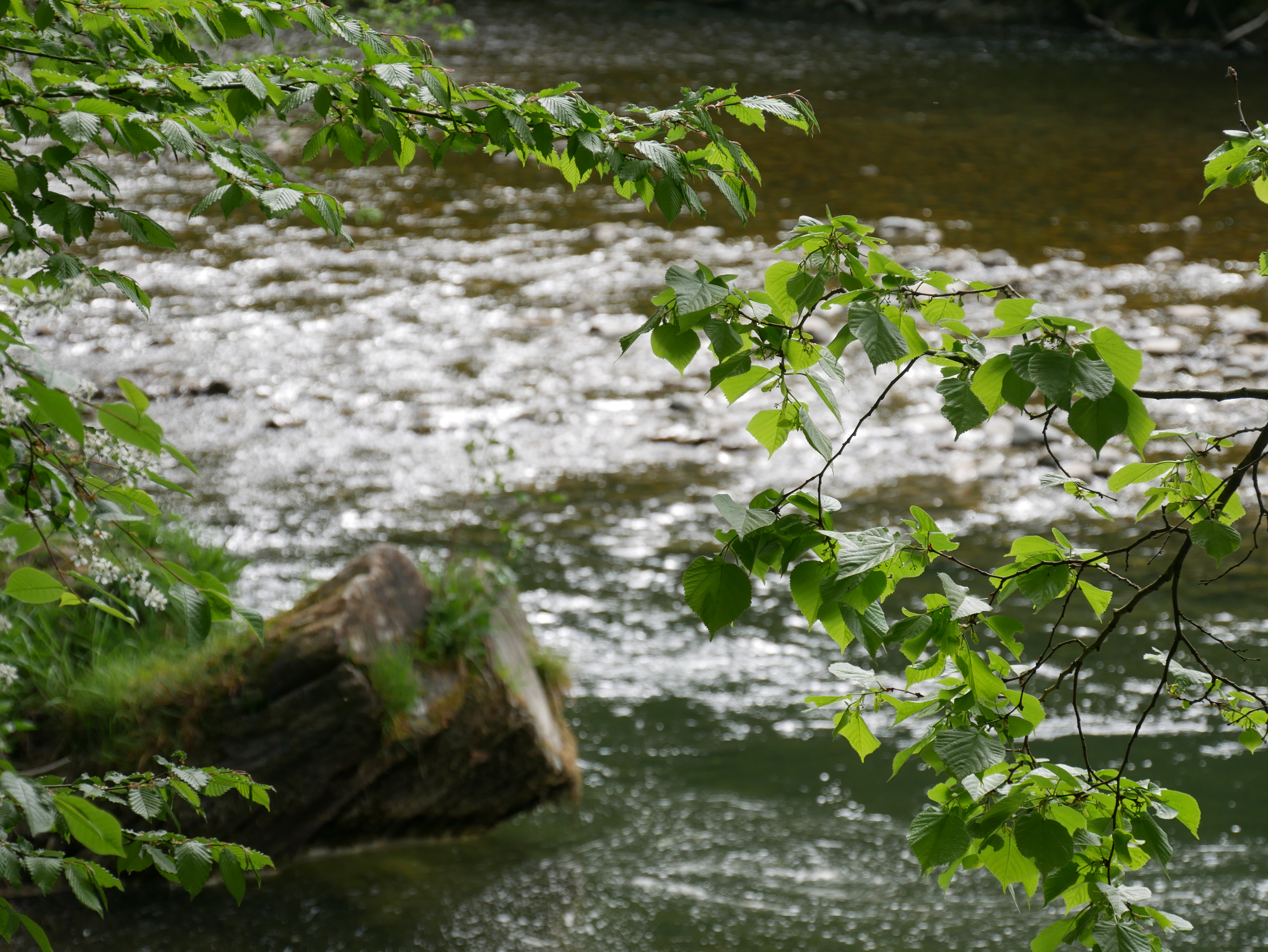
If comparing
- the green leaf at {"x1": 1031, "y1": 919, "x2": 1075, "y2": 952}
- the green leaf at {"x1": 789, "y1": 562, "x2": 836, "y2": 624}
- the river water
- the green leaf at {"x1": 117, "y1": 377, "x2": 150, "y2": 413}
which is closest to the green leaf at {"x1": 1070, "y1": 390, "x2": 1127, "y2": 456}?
the green leaf at {"x1": 789, "y1": 562, "x2": 836, "y2": 624}

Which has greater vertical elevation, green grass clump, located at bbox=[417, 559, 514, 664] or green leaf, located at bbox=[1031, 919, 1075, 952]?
green leaf, located at bbox=[1031, 919, 1075, 952]

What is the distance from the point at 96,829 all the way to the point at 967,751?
115 cm

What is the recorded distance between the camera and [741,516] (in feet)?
5.15

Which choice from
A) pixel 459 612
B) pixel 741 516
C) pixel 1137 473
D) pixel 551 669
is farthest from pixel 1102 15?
pixel 741 516

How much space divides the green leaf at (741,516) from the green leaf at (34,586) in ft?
2.83

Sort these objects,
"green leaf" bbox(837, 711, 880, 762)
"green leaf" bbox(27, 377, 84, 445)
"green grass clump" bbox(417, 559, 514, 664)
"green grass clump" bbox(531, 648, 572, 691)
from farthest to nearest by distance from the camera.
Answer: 1. "green grass clump" bbox(531, 648, 572, 691)
2. "green grass clump" bbox(417, 559, 514, 664)
3. "green leaf" bbox(837, 711, 880, 762)
4. "green leaf" bbox(27, 377, 84, 445)

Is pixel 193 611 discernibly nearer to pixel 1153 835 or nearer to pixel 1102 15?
pixel 1153 835

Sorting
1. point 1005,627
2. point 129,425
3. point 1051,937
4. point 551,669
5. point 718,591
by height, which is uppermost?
point 129,425

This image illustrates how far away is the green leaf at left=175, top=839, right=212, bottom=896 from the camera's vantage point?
193 centimetres

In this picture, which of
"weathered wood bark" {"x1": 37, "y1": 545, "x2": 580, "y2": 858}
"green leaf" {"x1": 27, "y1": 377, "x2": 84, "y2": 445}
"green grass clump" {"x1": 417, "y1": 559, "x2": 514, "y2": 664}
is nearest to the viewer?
"green leaf" {"x1": 27, "y1": 377, "x2": 84, "y2": 445}

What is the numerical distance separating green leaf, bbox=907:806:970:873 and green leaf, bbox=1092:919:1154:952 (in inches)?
8.2

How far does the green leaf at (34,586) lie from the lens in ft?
4.89

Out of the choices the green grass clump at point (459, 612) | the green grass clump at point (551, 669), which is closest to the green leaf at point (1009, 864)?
the green grass clump at point (459, 612)

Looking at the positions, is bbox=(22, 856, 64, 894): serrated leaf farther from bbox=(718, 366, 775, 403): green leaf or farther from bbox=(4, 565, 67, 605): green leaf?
bbox=(718, 366, 775, 403): green leaf
